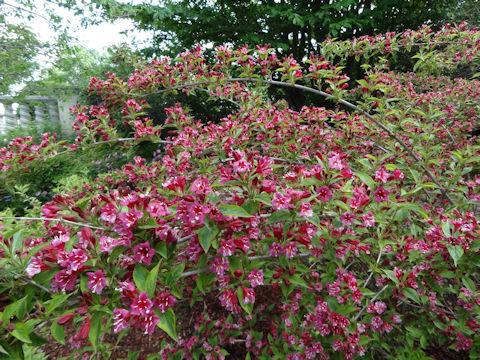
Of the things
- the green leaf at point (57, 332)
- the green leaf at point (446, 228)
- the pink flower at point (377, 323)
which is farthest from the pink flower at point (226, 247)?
the pink flower at point (377, 323)

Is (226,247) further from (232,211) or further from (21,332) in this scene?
(21,332)

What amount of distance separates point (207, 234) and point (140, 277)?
25cm

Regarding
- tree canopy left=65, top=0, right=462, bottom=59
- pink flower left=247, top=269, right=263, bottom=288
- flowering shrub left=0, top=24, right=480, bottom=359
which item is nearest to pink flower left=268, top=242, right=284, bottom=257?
flowering shrub left=0, top=24, right=480, bottom=359

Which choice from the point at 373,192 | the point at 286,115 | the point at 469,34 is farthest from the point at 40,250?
the point at 469,34

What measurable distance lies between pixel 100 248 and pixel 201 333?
1.57 m

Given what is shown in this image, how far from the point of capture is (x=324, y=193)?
1.07 metres

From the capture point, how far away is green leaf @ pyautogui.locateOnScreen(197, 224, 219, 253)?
2.74 ft

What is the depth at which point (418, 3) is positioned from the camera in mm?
7070

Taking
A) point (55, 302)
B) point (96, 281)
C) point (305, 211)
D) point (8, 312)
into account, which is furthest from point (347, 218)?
point (8, 312)

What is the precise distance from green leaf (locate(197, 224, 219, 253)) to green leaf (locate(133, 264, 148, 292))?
20 cm

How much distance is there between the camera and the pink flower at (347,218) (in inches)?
43.4

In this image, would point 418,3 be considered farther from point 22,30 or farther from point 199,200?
point 22,30

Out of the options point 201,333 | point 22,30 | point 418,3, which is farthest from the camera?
point 418,3

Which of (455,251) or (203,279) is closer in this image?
(203,279)
